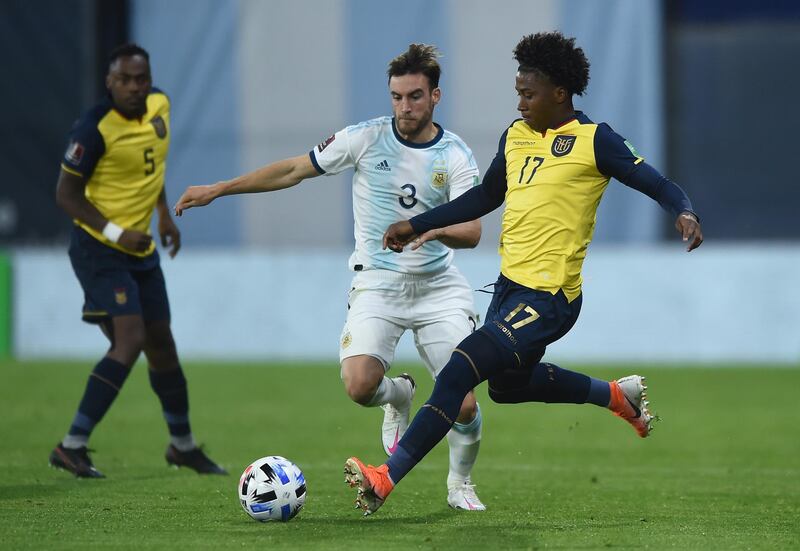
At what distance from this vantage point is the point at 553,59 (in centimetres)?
655

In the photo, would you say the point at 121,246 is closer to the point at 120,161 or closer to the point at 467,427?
the point at 120,161

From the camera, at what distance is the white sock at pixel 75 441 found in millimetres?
8273

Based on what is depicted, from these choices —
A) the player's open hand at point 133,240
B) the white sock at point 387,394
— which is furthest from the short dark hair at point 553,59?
the player's open hand at point 133,240

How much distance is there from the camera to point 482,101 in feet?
63.8

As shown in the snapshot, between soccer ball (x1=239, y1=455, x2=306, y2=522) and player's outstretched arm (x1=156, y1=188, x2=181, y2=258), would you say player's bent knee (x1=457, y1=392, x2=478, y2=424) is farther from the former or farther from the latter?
player's outstretched arm (x1=156, y1=188, x2=181, y2=258)

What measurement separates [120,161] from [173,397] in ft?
4.95

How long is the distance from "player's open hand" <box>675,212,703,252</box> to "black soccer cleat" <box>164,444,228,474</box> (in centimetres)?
371

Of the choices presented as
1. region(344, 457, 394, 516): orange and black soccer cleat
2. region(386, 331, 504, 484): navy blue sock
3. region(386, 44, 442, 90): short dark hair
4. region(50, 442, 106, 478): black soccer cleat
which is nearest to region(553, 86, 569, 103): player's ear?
region(386, 44, 442, 90): short dark hair

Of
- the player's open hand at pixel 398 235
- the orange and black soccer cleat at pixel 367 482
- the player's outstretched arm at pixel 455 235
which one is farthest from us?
the player's outstretched arm at pixel 455 235

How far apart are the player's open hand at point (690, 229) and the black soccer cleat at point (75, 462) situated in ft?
12.9

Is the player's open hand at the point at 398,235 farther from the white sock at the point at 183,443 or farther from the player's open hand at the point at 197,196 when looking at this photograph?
the white sock at the point at 183,443

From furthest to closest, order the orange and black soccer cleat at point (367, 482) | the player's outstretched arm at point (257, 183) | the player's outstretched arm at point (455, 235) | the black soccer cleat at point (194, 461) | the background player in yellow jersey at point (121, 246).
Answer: the black soccer cleat at point (194, 461), the background player in yellow jersey at point (121, 246), the player's outstretched arm at point (257, 183), the player's outstretched arm at point (455, 235), the orange and black soccer cleat at point (367, 482)

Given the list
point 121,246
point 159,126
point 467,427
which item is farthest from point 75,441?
point 467,427

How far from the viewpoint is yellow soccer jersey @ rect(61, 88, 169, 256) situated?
8.32 metres
